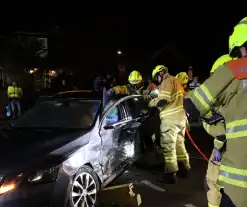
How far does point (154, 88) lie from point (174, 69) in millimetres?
28565

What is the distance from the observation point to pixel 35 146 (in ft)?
14.4

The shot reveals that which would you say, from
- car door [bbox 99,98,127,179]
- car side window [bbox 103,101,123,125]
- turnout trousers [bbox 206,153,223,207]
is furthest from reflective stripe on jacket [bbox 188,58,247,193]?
car side window [bbox 103,101,123,125]

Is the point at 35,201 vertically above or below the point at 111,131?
below

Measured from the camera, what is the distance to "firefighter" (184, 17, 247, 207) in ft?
7.72

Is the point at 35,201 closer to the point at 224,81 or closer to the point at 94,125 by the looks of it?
the point at 94,125

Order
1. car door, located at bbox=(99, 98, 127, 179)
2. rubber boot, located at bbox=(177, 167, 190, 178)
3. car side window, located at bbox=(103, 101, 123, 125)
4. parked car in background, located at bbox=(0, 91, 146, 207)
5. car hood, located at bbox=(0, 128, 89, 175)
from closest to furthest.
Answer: parked car in background, located at bbox=(0, 91, 146, 207), car hood, located at bbox=(0, 128, 89, 175), car door, located at bbox=(99, 98, 127, 179), car side window, located at bbox=(103, 101, 123, 125), rubber boot, located at bbox=(177, 167, 190, 178)

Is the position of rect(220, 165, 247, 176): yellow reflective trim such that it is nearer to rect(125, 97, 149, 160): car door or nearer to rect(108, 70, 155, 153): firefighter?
rect(125, 97, 149, 160): car door

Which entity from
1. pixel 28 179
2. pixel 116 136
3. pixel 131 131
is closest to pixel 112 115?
pixel 116 136

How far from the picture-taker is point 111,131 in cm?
541

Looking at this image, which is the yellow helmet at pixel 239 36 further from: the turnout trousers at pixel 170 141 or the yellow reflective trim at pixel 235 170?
the turnout trousers at pixel 170 141

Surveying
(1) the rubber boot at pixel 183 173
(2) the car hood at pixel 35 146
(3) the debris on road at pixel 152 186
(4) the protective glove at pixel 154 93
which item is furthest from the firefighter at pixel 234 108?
(4) the protective glove at pixel 154 93

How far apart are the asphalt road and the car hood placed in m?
1.08

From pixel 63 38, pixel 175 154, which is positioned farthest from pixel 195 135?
pixel 63 38

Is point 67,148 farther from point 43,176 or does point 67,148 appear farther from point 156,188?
point 156,188
